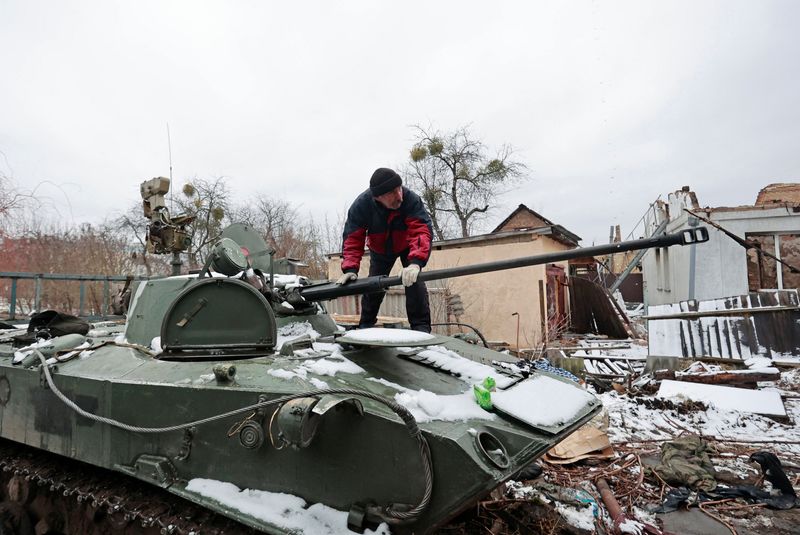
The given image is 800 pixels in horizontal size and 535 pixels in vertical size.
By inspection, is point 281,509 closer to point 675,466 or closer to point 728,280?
point 675,466

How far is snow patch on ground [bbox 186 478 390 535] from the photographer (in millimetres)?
2064

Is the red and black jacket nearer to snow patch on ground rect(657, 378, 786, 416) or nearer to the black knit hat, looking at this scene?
the black knit hat

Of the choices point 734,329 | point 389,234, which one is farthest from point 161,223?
point 734,329

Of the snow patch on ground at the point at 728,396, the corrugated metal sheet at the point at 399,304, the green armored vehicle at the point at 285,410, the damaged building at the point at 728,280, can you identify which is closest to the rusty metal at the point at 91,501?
the green armored vehicle at the point at 285,410

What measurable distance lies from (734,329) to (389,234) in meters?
6.72

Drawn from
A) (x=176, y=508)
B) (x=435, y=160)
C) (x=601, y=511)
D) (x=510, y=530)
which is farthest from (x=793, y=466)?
(x=435, y=160)

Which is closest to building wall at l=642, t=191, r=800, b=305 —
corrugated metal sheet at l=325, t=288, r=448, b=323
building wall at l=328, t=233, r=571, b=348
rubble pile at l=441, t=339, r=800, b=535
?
building wall at l=328, t=233, r=571, b=348

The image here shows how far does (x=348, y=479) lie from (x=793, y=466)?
4.68 meters

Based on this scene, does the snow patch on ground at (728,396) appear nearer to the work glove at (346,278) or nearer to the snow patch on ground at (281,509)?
the work glove at (346,278)

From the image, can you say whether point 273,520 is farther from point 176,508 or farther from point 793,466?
point 793,466

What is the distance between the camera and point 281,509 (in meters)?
2.15

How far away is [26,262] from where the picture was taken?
39.0ft

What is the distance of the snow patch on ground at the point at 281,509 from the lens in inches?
81.3

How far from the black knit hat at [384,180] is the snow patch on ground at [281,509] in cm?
248
